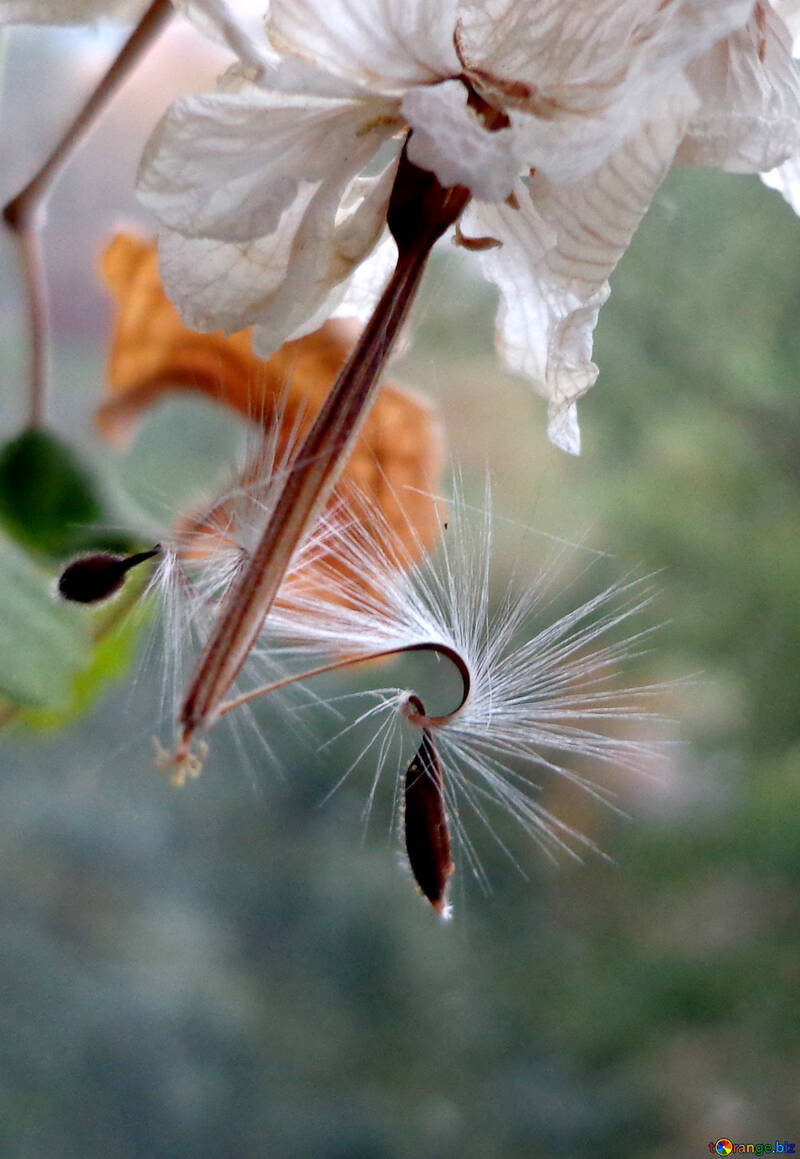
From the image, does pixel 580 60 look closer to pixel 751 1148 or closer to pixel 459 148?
pixel 459 148

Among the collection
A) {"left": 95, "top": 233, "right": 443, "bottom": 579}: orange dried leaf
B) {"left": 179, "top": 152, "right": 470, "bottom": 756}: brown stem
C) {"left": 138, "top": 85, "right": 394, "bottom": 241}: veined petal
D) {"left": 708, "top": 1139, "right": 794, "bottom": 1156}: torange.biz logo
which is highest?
{"left": 138, "top": 85, "right": 394, "bottom": 241}: veined petal

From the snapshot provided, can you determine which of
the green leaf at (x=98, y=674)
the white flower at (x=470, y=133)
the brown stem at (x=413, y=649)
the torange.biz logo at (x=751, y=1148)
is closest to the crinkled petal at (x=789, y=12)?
the white flower at (x=470, y=133)

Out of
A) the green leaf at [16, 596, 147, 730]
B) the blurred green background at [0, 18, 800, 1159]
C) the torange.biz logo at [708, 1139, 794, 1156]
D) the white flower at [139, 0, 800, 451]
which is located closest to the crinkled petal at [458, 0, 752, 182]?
the white flower at [139, 0, 800, 451]

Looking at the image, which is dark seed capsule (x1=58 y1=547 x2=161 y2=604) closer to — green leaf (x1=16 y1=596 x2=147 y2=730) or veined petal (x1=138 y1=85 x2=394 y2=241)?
veined petal (x1=138 y1=85 x2=394 y2=241)

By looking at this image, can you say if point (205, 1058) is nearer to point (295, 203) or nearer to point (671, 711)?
point (671, 711)

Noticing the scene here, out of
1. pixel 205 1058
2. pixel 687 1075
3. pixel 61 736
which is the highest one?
pixel 61 736

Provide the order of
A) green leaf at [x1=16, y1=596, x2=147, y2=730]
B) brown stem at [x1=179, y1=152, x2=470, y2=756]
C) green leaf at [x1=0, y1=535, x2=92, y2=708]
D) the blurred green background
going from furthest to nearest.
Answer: the blurred green background
green leaf at [x1=16, y1=596, x2=147, y2=730]
green leaf at [x1=0, y1=535, x2=92, y2=708]
brown stem at [x1=179, y1=152, x2=470, y2=756]

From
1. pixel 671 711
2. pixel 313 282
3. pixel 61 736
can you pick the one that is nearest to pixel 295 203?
pixel 313 282
